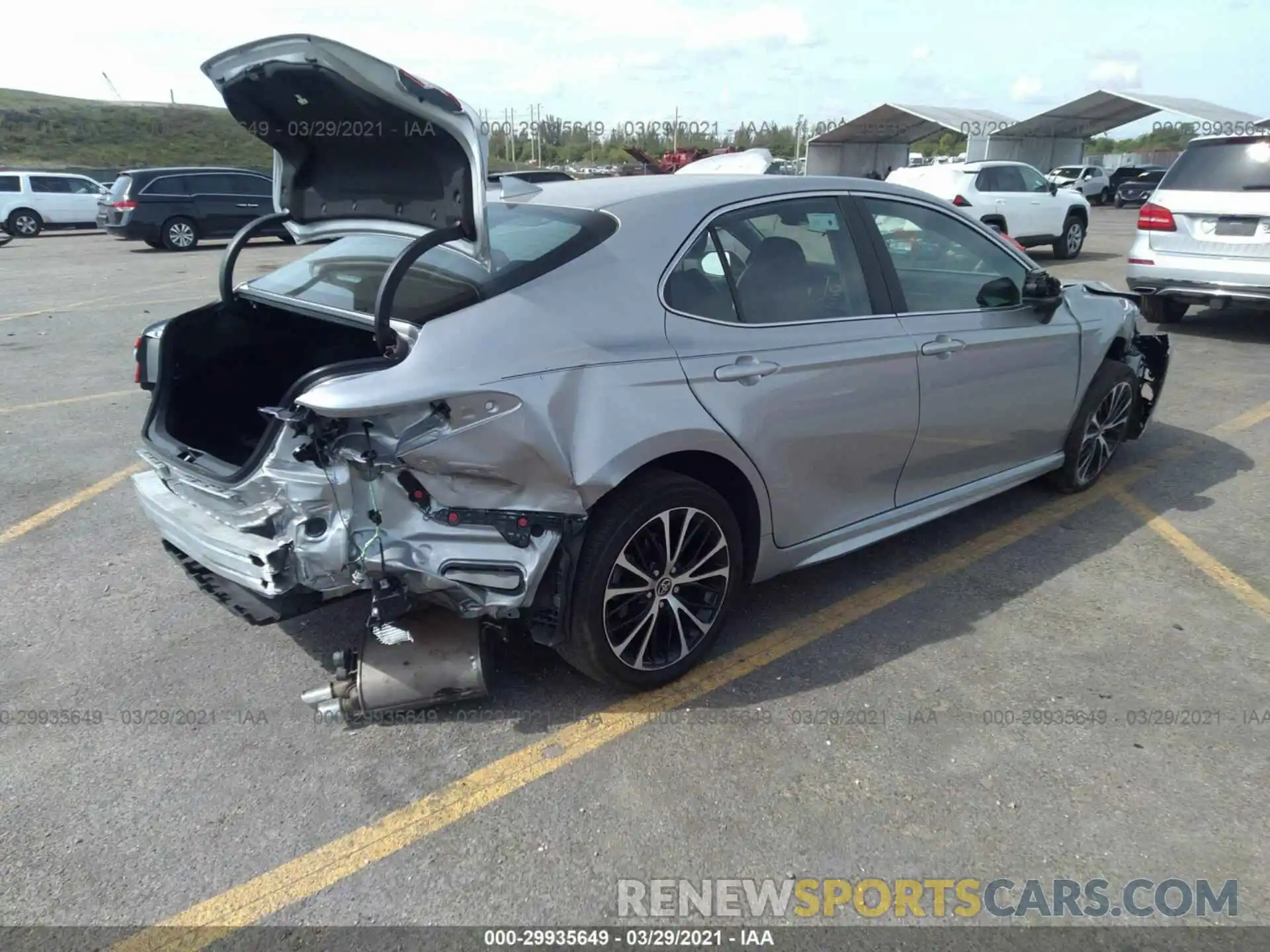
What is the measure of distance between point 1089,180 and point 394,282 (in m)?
36.5

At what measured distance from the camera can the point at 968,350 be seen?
3.93 m

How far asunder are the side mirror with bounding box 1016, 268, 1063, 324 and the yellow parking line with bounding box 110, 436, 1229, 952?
123 centimetres

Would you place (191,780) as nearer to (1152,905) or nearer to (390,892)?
(390,892)

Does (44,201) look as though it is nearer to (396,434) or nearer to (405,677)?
(405,677)

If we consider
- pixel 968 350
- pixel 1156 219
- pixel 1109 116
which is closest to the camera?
pixel 968 350

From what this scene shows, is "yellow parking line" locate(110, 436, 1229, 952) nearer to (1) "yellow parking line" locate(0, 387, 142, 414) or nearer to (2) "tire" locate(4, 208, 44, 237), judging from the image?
(1) "yellow parking line" locate(0, 387, 142, 414)

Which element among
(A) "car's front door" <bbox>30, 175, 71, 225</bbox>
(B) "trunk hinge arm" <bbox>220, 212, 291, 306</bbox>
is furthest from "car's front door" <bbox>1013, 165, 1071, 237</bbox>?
(A) "car's front door" <bbox>30, 175, 71, 225</bbox>

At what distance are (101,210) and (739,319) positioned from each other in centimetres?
2123

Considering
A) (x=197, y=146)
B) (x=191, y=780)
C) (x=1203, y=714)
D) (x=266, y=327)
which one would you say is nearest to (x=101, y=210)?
(x=266, y=327)

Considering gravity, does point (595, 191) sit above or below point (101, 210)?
above

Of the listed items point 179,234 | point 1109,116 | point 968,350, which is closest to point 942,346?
point 968,350

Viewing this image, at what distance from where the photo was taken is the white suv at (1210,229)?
26.6ft

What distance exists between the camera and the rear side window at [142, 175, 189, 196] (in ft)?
61.7

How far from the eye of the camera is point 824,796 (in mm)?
2752
